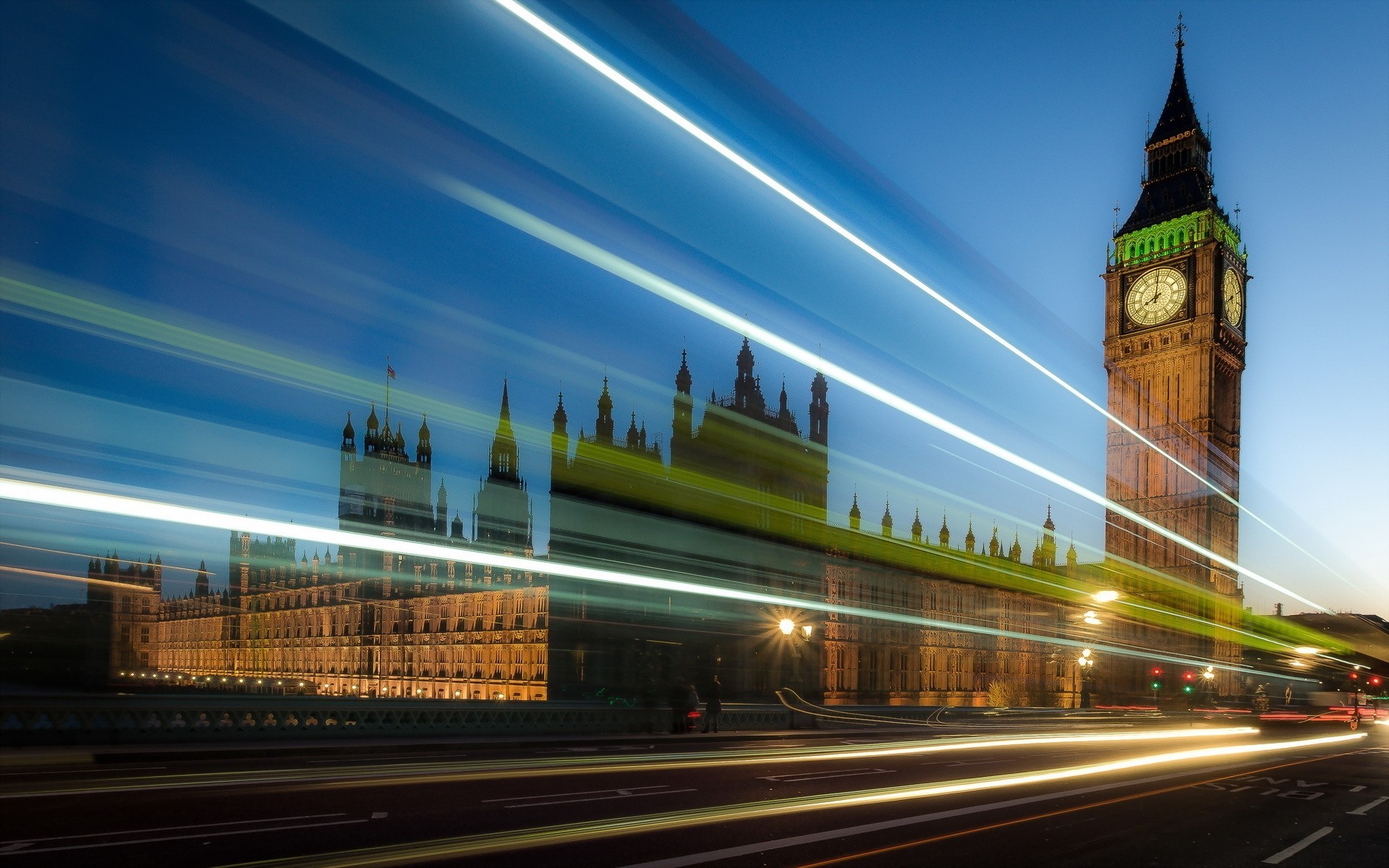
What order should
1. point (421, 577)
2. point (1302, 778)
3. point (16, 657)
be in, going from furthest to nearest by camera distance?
point (421, 577) → point (16, 657) → point (1302, 778)

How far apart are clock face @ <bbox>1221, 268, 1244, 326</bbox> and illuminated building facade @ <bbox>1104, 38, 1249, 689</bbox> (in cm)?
24

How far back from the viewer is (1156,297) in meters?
111

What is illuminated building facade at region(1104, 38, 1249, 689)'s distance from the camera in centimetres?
10612

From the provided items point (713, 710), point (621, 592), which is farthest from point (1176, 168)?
point (713, 710)

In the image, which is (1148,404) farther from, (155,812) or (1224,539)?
(155,812)

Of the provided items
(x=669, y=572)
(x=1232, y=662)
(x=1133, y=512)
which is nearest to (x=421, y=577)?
(x=669, y=572)

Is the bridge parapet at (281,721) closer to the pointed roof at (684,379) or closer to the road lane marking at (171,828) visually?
the road lane marking at (171,828)

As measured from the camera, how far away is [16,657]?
57.2 m

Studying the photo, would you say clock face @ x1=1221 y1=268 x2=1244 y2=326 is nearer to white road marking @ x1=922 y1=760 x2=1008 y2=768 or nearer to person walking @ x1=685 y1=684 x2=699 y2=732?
person walking @ x1=685 y1=684 x2=699 y2=732

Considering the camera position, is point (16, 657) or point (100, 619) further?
point (16, 657)

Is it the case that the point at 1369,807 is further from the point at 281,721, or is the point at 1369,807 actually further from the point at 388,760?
the point at 281,721

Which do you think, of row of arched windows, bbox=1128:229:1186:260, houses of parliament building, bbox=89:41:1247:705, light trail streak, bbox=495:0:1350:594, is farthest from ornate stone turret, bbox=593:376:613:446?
row of arched windows, bbox=1128:229:1186:260

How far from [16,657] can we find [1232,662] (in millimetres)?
109609

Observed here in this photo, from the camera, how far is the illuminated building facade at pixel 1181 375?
106 metres
